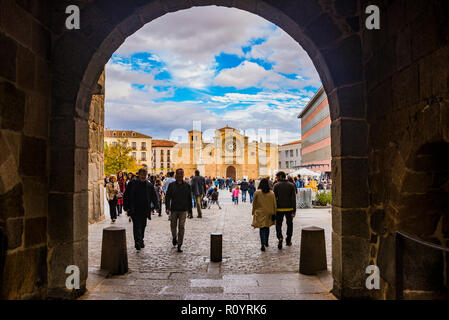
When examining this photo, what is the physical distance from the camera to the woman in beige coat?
733 centimetres

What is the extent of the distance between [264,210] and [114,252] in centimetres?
321

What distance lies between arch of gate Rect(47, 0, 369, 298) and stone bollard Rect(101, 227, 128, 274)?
1079 millimetres

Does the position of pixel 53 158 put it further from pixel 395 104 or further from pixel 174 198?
pixel 395 104

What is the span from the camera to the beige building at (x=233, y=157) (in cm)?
6262

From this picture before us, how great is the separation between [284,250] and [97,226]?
6.17 metres

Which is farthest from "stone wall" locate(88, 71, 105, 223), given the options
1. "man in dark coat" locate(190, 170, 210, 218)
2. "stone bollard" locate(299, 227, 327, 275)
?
"stone bollard" locate(299, 227, 327, 275)

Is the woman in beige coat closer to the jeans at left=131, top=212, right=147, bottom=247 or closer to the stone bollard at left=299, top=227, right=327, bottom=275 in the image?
the stone bollard at left=299, top=227, right=327, bottom=275

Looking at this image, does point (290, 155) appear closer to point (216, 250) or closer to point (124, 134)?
point (124, 134)

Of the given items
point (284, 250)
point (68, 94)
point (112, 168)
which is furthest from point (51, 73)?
point (112, 168)

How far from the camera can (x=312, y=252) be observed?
5.69 meters

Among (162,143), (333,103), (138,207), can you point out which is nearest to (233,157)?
(162,143)

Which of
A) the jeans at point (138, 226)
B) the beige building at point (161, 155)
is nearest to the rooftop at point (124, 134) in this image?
the beige building at point (161, 155)

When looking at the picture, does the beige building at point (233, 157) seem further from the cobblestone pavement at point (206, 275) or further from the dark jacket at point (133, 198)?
the dark jacket at point (133, 198)

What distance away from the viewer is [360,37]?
4.36 m
